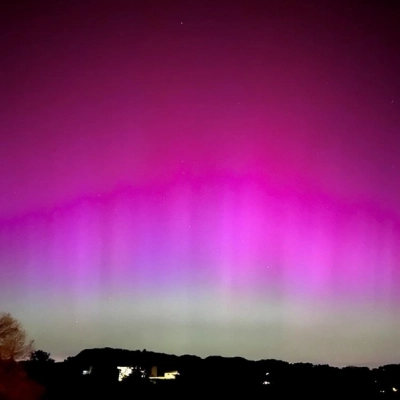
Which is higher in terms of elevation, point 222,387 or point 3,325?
point 3,325

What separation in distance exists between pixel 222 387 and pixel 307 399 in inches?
221

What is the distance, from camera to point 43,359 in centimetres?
4447

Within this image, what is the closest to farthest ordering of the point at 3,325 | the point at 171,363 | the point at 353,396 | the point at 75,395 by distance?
the point at 3,325 → the point at 75,395 → the point at 353,396 → the point at 171,363

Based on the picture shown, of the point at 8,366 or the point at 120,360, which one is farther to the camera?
the point at 120,360

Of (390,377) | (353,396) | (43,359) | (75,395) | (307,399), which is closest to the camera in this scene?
(75,395)

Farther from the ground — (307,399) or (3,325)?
(3,325)

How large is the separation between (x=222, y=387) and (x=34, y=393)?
45.1ft

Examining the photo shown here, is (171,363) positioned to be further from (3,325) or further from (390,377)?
(3,325)

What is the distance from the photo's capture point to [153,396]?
100ft

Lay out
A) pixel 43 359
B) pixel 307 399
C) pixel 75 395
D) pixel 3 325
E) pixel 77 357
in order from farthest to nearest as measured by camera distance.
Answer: pixel 77 357 → pixel 43 359 → pixel 307 399 → pixel 75 395 → pixel 3 325

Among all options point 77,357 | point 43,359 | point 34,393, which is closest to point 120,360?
point 77,357

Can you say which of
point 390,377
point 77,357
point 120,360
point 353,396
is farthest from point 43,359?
point 390,377

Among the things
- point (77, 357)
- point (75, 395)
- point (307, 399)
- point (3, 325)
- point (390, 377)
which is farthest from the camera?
point (390, 377)

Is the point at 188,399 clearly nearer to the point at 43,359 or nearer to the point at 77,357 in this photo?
the point at 43,359
